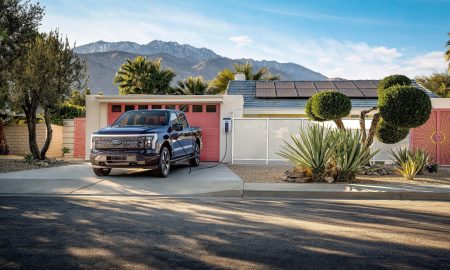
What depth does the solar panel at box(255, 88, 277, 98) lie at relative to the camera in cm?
2172

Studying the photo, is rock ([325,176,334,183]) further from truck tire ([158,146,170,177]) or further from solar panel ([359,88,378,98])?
solar panel ([359,88,378,98])

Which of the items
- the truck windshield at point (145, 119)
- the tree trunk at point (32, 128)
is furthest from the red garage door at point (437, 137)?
the tree trunk at point (32, 128)

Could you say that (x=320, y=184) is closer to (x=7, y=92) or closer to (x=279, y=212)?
(x=279, y=212)

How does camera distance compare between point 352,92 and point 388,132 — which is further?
point 352,92

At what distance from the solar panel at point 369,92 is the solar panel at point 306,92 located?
8.65ft

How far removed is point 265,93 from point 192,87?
15069mm

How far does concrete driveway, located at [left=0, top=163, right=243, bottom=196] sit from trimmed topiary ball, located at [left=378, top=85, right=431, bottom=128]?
14.9 ft

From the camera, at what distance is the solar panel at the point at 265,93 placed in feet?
71.3

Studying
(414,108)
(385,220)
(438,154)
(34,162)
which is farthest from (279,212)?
(438,154)

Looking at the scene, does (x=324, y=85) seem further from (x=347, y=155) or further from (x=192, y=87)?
(x=192, y=87)

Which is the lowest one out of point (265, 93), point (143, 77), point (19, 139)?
point (19, 139)

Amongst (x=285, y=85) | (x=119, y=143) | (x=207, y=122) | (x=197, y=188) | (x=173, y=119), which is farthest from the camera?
(x=285, y=85)

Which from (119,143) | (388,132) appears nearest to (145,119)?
(119,143)

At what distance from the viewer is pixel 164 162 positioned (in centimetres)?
1171
